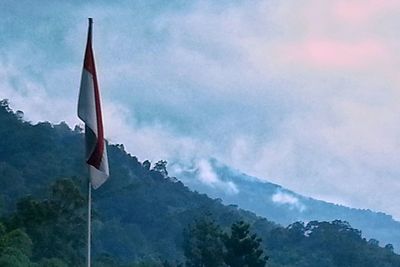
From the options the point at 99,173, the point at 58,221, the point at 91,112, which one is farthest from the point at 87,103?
the point at 58,221

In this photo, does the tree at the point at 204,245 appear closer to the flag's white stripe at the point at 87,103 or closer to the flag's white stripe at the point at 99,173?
the flag's white stripe at the point at 99,173

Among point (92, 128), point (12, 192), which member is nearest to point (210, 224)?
→ point (12, 192)

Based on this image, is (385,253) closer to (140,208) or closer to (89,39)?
(140,208)

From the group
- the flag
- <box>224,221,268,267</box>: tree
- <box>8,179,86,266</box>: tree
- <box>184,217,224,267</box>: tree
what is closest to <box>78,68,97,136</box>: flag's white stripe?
the flag

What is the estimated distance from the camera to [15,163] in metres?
71.2

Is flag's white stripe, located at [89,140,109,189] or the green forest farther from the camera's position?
the green forest

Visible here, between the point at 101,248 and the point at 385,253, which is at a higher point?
the point at 385,253

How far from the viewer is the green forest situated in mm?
43625

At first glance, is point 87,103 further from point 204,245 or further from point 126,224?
point 126,224

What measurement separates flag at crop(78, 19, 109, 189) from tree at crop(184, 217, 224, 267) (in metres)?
38.3

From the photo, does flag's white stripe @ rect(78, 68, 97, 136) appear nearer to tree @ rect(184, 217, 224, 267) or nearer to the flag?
the flag

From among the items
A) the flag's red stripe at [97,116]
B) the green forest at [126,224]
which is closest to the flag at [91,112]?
the flag's red stripe at [97,116]

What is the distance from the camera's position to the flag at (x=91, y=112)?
8.67 m

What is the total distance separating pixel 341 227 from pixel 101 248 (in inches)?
753
